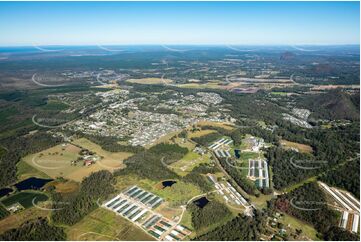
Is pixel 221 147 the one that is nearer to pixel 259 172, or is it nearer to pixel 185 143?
pixel 185 143

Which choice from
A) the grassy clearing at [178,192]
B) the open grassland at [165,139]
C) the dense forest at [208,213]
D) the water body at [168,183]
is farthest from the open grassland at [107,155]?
the dense forest at [208,213]

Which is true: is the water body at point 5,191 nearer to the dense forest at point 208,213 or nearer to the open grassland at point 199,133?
the dense forest at point 208,213

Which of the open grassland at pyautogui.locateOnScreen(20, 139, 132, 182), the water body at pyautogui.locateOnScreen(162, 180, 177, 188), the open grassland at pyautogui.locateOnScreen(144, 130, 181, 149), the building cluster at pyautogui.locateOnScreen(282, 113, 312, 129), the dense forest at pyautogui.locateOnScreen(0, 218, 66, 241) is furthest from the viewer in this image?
the building cluster at pyautogui.locateOnScreen(282, 113, 312, 129)

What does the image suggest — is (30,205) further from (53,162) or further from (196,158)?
(196,158)

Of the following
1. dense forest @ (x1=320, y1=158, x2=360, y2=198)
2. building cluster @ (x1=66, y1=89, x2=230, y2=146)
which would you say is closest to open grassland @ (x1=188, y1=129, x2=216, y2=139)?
building cluster @ (x1=66, y1=89, x2=230, y2=146)

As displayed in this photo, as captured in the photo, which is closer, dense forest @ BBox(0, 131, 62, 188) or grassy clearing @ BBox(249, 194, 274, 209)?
grassy clearing @ BBox(249, 194, 274, 209)

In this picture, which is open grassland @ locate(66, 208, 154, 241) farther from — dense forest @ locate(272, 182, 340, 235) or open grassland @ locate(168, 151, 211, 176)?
dense forest @ locate(272, 182, 340, 235)
